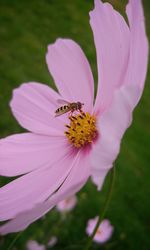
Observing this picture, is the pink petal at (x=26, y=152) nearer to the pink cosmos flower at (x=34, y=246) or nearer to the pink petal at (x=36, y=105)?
the pink petal at (x=36, y=105)

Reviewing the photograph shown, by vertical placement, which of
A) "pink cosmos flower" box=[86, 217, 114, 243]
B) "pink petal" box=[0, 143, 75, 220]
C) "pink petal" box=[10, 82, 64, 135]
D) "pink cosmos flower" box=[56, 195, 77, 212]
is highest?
"pink petal" box=[10, 82, 64, 135]

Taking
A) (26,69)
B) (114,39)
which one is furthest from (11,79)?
(114,39)

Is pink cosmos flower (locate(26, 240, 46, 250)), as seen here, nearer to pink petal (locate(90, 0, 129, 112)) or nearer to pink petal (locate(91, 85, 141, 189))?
pink petal (locate(90, 0, 129, 112))

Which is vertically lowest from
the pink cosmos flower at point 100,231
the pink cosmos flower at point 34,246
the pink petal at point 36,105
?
the pink cosmos flower at point 100,231

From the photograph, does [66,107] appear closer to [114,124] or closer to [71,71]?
[71,71]

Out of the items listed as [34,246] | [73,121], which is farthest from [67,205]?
[73,121]

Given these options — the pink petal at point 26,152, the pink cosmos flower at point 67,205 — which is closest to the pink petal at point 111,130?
the pink petal at point 26,152

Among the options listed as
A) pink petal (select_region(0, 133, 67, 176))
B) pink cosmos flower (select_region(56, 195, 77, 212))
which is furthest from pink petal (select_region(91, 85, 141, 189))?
pink cosmos flower (select_region(56, 195, 77, 212))
